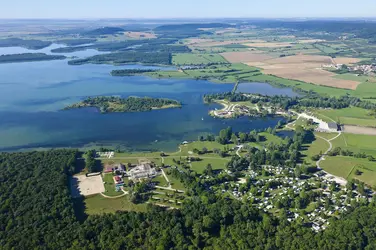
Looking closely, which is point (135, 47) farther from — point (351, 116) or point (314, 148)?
point (314, 148)

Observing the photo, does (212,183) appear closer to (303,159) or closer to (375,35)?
(303,159)

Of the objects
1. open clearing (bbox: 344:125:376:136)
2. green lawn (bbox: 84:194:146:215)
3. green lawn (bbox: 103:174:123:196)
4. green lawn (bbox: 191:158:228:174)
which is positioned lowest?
green lawn (bbox: 84:194:146:215)

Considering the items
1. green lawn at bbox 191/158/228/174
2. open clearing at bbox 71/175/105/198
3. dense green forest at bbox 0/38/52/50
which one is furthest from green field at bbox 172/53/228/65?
open clearing at bbox 71/175/105/198

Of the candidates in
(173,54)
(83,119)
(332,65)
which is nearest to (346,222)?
(83,119)

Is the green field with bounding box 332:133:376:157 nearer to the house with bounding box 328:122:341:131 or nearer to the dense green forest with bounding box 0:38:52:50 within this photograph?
the house with bounding box 328:122:341:131

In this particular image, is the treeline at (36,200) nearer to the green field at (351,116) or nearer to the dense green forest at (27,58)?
the green field at (351,116)

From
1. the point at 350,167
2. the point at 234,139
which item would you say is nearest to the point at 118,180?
the point at 234,139

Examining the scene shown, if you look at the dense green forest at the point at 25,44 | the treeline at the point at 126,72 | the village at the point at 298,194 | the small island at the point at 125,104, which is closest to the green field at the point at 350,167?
the village at the point at 298,194
